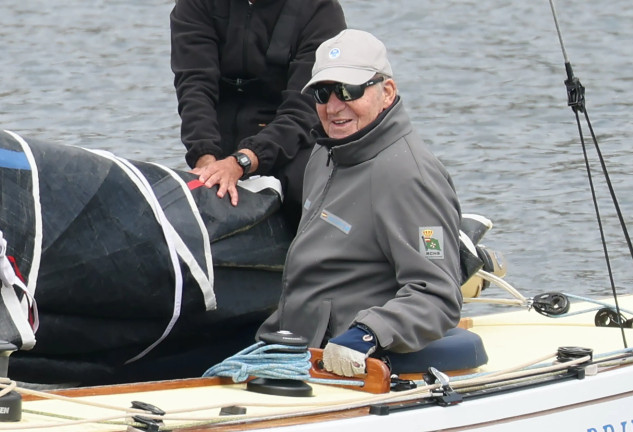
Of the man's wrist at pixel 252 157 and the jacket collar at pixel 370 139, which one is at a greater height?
the jacket collar at pixel 370 139

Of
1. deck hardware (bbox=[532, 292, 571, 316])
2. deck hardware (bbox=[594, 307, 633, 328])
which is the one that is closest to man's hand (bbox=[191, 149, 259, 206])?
deck hardware (bbox=[532, 292, 571, 316])

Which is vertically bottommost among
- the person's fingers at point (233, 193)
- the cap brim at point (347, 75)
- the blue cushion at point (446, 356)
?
the blue cushion at point (446, 356)

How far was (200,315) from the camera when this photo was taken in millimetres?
4293

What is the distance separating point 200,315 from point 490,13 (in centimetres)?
993

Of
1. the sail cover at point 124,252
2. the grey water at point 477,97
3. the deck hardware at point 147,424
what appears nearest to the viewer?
the deck hardware at point 147,424

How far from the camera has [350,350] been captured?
368cm

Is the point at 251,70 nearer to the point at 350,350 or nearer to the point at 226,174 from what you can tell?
the point at 226,174

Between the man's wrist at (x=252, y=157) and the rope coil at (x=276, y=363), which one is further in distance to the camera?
the man's wrist at (x=252, y=157)

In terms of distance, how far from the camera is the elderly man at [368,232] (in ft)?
12.2

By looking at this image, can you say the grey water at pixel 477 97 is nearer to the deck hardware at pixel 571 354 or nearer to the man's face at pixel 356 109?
the deck hardware at pixel 571 354

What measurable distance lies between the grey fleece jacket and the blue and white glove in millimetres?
31

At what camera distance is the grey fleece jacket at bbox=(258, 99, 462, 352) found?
12.2 feet

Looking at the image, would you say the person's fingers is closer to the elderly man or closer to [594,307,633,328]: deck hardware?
the elderly man

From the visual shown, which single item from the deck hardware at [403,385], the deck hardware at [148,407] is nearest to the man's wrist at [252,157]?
the deck hardware at [403,385]
